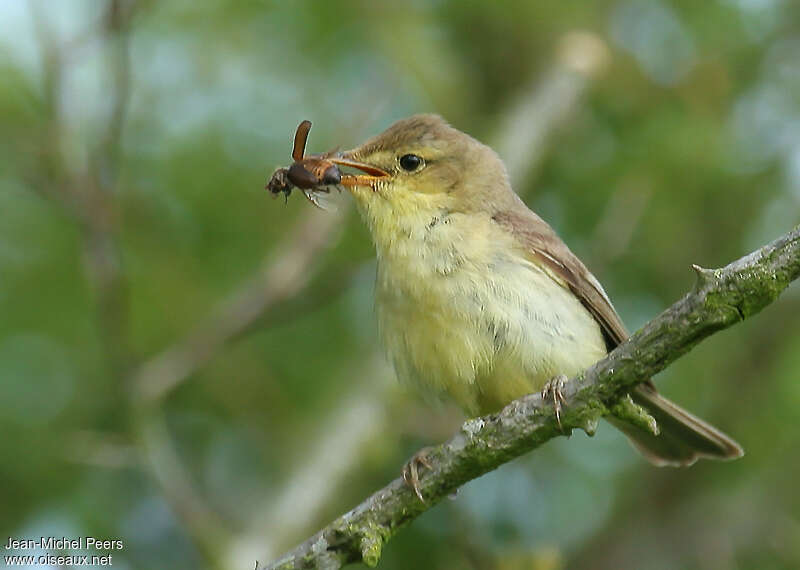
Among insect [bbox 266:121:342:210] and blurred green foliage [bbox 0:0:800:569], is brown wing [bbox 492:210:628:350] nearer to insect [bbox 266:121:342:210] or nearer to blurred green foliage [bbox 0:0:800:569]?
insect [bbox 266:121:342:210]

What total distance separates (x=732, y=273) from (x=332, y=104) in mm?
4191

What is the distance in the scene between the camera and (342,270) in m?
5.62

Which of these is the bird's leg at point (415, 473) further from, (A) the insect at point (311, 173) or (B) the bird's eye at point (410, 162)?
(B) the bird's eye at point (410, 162)

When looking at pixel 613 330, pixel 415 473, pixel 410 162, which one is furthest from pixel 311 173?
pixel 415 473

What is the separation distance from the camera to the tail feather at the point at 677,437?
480 cm

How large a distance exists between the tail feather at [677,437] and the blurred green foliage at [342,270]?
0.86m

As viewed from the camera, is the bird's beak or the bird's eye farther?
the bird's eye

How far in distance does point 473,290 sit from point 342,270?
1.34 metres

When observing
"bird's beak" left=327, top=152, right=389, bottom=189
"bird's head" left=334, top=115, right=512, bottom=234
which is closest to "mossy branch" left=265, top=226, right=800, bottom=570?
"bird's head" left=334, top=115, right=512, bottom=234

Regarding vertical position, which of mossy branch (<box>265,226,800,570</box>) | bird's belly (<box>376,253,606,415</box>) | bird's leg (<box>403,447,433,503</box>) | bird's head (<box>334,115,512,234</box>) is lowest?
mossy branch (<box>265,226,800,570</box>)

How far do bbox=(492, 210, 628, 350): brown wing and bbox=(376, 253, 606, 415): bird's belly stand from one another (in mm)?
121

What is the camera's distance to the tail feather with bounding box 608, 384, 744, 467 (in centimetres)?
480

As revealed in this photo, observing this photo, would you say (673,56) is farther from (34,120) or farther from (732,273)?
(732,273)

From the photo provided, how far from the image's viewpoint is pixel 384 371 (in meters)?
6.04
